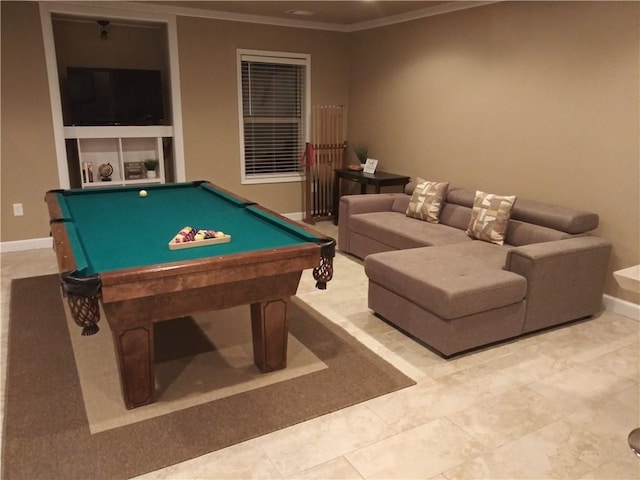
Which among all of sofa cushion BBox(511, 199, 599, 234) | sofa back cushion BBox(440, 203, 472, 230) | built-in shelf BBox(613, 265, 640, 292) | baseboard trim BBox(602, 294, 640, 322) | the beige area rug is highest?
built-in shelf BBox(613, 265, 640, 292)

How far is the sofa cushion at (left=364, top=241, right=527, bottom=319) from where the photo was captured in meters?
2.80

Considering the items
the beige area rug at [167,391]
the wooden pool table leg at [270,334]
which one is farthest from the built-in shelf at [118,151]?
the wooden pool table leg at [270,334]

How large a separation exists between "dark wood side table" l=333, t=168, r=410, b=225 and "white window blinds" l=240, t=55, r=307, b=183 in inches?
23.2

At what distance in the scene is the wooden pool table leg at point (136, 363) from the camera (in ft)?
7.37

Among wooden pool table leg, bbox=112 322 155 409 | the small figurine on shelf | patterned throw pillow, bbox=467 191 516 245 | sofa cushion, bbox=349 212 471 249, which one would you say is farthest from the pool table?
the small figurine on shelf

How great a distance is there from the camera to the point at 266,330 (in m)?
2.62

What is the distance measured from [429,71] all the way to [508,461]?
4129 mm

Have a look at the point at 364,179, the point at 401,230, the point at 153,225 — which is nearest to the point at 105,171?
the point at 364,179

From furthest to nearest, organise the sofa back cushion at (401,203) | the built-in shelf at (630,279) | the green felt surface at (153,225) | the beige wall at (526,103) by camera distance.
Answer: the sofa back cushion at (401,203), the beige wall at (526,103), the green felt surface at (153,225), the built-in shelf at (630,279)

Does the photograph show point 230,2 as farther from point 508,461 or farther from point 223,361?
point 508,461

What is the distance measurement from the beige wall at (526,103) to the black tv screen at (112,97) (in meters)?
2.69

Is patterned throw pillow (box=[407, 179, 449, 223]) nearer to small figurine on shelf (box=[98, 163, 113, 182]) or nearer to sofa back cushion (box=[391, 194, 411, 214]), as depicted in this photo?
sofa back cushion (box=[391, 194, 411, 214])

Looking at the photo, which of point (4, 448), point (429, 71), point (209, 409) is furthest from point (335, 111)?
point (4, 448)

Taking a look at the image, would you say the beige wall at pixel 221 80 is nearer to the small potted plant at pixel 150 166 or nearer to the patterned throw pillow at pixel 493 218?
the small potted plant at pixel 150 166
